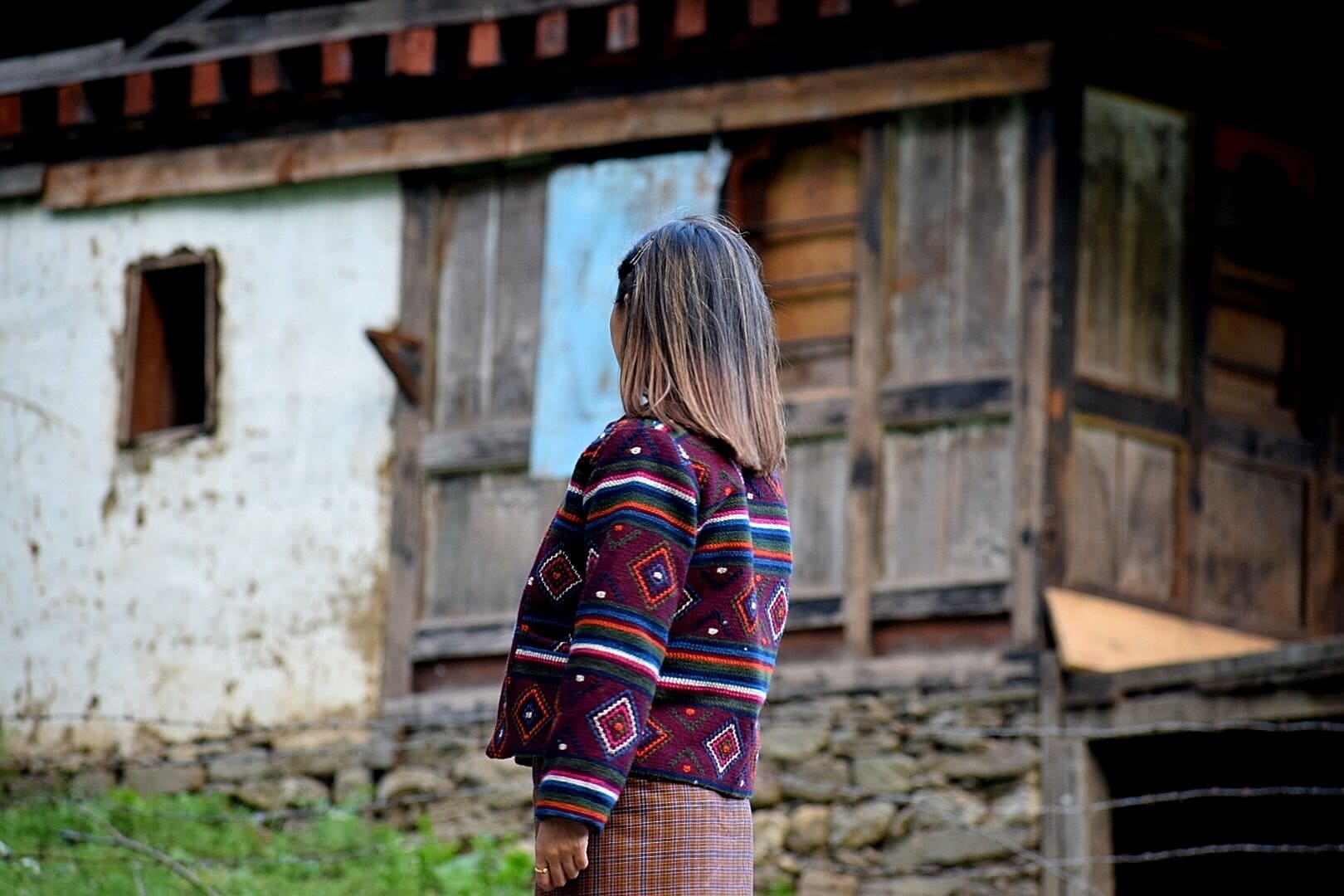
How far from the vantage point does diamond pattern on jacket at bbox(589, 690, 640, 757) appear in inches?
125

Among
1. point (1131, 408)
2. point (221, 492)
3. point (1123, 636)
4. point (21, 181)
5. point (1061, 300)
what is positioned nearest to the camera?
point (1123, 636)

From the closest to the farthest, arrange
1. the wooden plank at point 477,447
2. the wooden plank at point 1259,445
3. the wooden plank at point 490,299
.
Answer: the wooden plank at point 1259,445 < the wooden plank at point 477,447 < the wooden plank at point 490,299

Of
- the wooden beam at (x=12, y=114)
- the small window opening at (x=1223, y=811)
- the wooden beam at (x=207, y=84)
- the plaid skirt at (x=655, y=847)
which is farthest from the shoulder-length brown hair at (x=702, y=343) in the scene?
the wooden beam at (x=12, y=114)

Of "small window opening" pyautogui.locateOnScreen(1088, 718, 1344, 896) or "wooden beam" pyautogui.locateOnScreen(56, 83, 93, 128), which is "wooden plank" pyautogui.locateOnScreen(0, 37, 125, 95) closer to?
"wooden beam" pyautogui.locateOnScreen(56, 83, 93, 128)

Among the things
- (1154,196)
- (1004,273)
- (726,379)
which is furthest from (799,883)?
(726,379)

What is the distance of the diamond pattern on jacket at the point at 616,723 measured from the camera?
3.17 meters

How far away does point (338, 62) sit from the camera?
10.5 meters

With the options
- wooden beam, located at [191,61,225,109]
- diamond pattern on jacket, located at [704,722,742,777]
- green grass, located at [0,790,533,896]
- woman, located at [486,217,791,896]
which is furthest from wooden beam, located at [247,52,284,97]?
diamond pattern on jacket, located at [704,722,742,777]

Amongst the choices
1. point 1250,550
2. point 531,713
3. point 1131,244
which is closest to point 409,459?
point 1131,244

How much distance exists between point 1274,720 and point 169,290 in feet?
20.9

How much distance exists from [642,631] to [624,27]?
22.6ft

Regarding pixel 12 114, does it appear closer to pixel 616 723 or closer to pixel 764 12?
pixel 764 12

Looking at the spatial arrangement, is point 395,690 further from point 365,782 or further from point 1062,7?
point 1062,7

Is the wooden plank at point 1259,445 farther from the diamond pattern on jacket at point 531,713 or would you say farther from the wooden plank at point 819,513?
the diamond pattern on jacket at point 531,713
